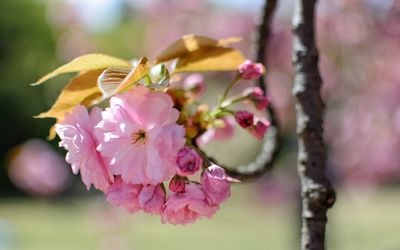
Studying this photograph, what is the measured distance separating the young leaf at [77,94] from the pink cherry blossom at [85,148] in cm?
7

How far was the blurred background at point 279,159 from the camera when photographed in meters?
5.11

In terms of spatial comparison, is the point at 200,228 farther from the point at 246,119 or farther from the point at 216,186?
the point at 216,186

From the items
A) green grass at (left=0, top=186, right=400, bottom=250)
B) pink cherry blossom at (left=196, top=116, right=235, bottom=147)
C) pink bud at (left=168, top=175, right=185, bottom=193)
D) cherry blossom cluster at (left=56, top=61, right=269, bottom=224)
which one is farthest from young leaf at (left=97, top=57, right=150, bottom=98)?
green grass at (left=0, top=186, right=400, bottom=250)

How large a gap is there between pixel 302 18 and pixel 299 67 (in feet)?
0.23

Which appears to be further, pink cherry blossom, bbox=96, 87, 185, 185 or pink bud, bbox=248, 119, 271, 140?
pink bud, bbox=248, 119, 271, 140

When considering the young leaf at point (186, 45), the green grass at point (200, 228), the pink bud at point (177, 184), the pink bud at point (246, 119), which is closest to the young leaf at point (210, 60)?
the young leaf at point (186, 45)

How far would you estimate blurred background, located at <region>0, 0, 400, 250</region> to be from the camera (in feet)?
16.8

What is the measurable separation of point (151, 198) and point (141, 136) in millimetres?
71

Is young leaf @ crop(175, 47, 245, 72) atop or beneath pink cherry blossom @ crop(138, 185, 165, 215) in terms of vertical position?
atop

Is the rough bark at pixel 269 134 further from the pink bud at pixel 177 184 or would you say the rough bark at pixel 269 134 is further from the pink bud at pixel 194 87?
the pink bud at pixel 177 184

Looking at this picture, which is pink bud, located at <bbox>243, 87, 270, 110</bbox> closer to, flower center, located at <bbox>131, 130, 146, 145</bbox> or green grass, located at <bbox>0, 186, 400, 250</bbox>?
flower center, located at <bbox>131, 130, 146, 145</bbox>

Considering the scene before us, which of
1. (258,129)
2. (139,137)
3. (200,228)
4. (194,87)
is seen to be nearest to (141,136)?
(139,137)

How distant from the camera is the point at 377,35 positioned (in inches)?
193

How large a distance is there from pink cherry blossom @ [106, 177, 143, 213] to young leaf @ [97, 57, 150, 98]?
11cm
